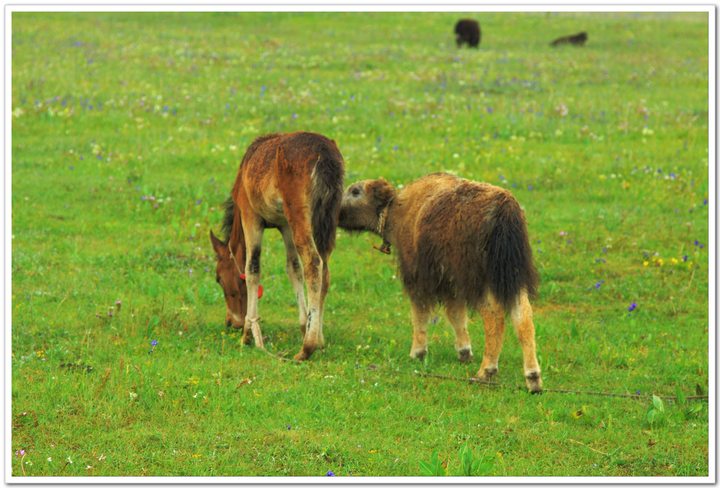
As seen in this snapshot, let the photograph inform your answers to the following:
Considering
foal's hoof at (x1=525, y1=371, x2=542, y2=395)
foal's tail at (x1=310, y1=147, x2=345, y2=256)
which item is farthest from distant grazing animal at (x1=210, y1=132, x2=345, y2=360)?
foal's hoof at (x1=525, y1=371, x2=542, y2=395)

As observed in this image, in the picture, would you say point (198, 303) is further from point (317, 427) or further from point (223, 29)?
point (223, 29)

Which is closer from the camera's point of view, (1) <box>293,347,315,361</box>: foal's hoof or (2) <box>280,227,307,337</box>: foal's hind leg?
(1) <box>293,347,315,361</box>: foal's hoof

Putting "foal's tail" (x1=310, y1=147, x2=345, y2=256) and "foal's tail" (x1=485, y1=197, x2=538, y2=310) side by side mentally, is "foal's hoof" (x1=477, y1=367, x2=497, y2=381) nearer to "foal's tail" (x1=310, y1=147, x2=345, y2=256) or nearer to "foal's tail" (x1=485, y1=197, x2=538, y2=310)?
"foal's tail" (x1=485, y1=197, x2=538, y2=310)

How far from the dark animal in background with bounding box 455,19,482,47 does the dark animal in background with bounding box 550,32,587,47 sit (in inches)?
122

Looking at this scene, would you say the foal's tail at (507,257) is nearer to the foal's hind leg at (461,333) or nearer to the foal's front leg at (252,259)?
the foal's hind leg at (461,333)

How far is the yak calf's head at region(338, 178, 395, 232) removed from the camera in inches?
396

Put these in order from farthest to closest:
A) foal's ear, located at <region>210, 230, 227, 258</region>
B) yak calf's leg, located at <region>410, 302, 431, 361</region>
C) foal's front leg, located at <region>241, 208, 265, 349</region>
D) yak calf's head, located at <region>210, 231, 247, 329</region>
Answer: foal's ear, located at <region>210, 230, 227, 258</region> → yak calf's head, located at <region>210, 231, 247, 329</region> → foal's front leg, located at <region>241, 208, 265, 349</region> → yak calf's leg, located at <region>410, 302, 431, 361</region>

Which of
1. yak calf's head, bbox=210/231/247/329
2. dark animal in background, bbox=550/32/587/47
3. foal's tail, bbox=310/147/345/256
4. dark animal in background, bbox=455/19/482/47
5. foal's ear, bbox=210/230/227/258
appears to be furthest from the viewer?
dark animal in background, bbox=550/32/587/47

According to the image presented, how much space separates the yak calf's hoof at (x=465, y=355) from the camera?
964 centimetres

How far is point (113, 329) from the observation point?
10.0 meters

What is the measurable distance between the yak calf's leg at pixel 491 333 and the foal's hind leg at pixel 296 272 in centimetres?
208

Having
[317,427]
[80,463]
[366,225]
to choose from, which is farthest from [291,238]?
[80,463]

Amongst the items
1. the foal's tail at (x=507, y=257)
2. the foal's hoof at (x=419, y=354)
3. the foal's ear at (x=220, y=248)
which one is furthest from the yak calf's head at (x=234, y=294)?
the foal's tail at (x=507, y=257)

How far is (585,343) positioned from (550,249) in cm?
347
